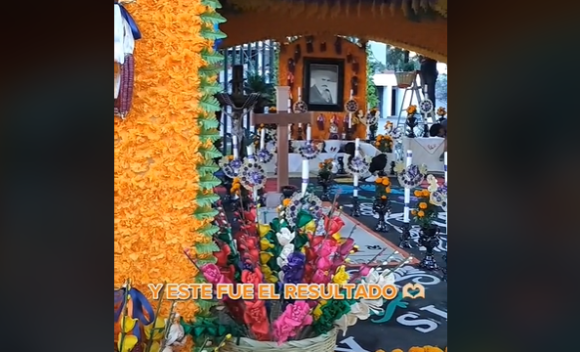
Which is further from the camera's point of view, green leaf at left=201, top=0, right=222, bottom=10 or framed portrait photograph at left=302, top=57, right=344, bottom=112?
framed portrait photograph at left=302, top=57, right=344, bottom=112

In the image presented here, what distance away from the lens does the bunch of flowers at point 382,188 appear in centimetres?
183

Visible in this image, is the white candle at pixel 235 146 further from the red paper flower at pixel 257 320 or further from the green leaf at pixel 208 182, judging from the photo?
the red paper flower at pixel 257 320

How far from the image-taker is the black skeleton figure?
1.77 m

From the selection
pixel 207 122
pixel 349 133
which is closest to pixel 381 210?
pixel 349 133

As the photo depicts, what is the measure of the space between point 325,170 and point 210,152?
13.4 inches

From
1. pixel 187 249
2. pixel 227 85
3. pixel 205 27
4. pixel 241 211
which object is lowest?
pixel 187 249

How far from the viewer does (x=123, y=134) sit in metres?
1.69

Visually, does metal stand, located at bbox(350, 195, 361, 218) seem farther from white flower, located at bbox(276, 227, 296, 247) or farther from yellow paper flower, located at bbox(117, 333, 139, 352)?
yellow paper flower, located at bbox(117, 333, 139, 352)

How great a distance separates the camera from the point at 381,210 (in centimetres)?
182

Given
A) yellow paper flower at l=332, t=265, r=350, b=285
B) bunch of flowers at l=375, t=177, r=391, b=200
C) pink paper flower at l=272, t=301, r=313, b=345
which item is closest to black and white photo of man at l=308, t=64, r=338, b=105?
bunch of flowers at l=375, t=177, r=391, b=200
